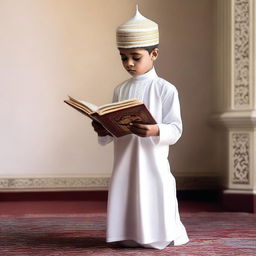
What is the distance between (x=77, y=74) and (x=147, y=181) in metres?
2.87

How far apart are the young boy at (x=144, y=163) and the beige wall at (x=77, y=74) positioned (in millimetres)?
2608

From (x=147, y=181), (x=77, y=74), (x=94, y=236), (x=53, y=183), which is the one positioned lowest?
(x=94, y=236)

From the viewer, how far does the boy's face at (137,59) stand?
11.5 feet

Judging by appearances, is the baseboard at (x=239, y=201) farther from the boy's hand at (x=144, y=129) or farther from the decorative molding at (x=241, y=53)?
the boy's hand at (x=144, y=129)

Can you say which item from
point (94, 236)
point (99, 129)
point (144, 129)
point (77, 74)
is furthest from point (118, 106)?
point (77, 74)

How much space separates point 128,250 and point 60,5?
338 centimetres

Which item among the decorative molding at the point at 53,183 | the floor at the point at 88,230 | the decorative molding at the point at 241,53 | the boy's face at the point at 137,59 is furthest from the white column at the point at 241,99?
the boy's face at the point at 137,59

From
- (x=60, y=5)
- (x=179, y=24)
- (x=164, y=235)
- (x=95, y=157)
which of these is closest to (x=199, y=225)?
(x=164, y=235)

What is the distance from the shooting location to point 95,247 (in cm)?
366

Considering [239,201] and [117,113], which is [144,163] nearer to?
[117,113]

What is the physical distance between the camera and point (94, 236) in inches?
161

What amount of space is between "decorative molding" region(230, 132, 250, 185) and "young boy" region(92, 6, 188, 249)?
1.74 metres

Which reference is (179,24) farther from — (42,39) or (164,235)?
(164,235)

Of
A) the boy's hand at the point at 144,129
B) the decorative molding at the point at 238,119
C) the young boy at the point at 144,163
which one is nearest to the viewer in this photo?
the boy's hand at the point at 144,129
